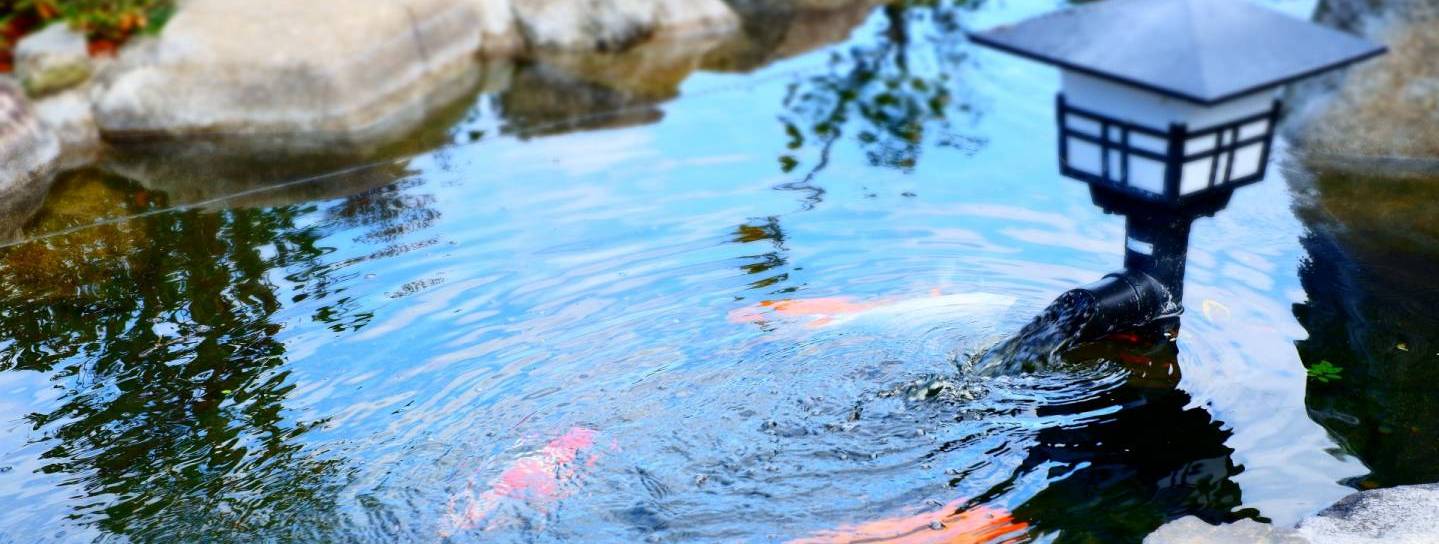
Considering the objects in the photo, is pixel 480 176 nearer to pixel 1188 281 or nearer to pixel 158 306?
pixel 158 306

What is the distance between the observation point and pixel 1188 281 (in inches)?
223

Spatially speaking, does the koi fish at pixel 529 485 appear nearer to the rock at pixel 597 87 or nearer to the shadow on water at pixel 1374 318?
the shadow on water at pixel 1374 318

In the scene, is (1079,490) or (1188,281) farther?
(1188,281)

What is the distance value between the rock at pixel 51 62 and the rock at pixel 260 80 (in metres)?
0.18

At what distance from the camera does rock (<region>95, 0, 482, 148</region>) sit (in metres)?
8.62

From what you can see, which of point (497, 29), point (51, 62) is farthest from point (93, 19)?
point (497, 29)

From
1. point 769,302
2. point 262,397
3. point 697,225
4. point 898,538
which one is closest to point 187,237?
point 262,397

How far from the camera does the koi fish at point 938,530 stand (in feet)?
12.9

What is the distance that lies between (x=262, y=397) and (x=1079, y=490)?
296 cm

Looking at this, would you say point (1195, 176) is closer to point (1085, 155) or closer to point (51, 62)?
point (1085, 155)

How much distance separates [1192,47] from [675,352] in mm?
2265

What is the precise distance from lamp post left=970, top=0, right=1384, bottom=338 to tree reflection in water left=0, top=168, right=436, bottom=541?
106 inches

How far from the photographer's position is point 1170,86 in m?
3.74

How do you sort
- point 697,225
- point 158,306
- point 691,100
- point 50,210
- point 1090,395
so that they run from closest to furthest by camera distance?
point 1090,395, point 158,306, point 697,225, point 50,210, point 691,100
